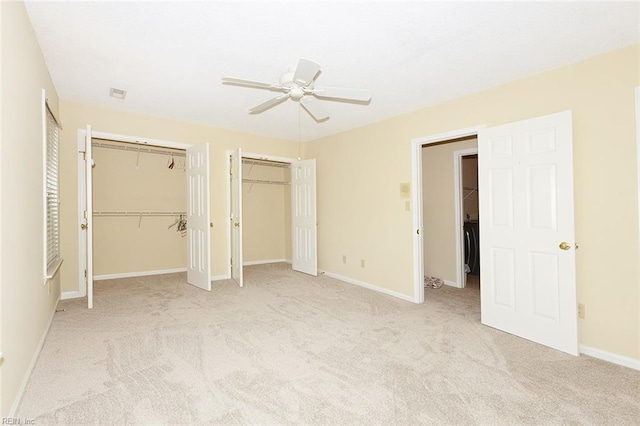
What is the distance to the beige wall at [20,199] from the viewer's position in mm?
1766

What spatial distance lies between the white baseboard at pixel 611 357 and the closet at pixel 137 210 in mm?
5977

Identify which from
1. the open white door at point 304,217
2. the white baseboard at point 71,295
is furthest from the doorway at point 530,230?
the white baseboard at point 71,295

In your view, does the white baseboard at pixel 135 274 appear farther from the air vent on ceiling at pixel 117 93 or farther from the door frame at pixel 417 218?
the door frame at pixel 417 218

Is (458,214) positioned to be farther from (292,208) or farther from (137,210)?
(137,210)

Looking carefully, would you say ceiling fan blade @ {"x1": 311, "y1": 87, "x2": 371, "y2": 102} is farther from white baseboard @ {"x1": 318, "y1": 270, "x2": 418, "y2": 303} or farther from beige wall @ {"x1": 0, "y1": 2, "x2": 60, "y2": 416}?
white baseboard @ {"x1": 318, "y1": 270, "x2": 418, "y2": 303}

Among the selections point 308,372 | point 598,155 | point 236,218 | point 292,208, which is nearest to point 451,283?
point 598,155

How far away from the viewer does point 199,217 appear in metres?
4.74

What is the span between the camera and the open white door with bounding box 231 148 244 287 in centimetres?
480

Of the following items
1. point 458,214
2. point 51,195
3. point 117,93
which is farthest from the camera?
point 458,214

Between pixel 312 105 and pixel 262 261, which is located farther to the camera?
pixel 262 261

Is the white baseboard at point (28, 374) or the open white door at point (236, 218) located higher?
the open white door at point (236, 218)

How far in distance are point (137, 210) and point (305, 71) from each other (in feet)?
15.5

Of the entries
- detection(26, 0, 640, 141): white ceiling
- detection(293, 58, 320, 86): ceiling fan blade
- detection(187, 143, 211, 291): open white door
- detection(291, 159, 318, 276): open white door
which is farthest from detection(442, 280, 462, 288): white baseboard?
detection(293, 58, 320, 86): ceiling fan blade

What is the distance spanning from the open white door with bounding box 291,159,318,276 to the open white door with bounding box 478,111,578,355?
2.85 meters
